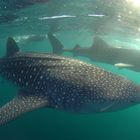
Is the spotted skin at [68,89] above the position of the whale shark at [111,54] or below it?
above

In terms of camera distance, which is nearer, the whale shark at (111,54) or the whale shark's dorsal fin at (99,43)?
the whale shark at (111,54)

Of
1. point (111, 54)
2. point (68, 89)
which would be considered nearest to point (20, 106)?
point (68, 89)

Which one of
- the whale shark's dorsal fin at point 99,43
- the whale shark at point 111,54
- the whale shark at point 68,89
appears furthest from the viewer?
the whale shark's dorsal fin at point 99,43

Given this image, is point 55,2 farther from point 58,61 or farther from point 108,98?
point 108,98

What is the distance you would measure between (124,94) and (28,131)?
543 inches

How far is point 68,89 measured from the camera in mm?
5629

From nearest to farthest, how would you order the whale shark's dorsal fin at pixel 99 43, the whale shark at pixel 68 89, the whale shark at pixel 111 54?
1. the whale shark at pixel 68 89
2. the whale shark at pixel 111 54
3. the whale shark's dorsal fin at pixel 99 43

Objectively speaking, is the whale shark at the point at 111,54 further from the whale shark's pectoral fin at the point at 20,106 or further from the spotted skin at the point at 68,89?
the whale shark's pectoral fin at the point at 20,106

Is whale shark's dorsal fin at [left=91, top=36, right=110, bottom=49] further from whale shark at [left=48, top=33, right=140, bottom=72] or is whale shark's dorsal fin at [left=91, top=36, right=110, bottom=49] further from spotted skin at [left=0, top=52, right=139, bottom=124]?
spotted skin at [left=0, top=52, right=139, bottom=124]

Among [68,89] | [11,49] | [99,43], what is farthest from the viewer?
[99,43]

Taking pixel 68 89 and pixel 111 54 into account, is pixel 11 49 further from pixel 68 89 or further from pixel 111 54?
pixel 111 54

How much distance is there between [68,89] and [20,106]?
44.4 inches

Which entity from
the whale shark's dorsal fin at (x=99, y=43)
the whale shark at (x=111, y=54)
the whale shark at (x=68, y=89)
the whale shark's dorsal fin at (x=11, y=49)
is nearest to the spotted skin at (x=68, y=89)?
the whale shark at (x=68, y=89)

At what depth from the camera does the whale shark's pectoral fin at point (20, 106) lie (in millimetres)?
5395
